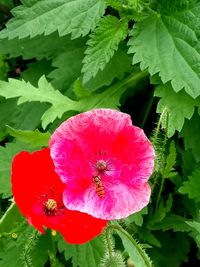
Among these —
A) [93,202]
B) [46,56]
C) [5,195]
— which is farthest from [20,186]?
[46,56]

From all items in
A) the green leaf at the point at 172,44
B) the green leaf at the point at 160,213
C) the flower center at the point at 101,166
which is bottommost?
the green leaf at the point at 160,213

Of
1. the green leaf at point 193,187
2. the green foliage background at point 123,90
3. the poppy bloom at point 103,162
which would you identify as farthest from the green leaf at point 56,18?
the poppy bloom at point 103,162

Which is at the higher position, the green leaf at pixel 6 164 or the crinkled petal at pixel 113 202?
the crinkled petal at pixel 113 202

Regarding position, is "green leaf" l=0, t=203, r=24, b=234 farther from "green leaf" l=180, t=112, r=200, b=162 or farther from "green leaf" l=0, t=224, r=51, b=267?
"green leaf" l=180, t=112, r=200, b=162

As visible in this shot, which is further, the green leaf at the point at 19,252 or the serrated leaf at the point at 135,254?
the green leaf at the point at 19,252

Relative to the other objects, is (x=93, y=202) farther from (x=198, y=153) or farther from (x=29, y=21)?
(x=29, y=21)

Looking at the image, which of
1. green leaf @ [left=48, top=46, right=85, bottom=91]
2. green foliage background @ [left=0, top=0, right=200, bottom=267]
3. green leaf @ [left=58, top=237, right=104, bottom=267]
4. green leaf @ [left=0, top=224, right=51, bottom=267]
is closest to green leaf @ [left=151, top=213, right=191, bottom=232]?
green foliage background @ [left=0, top=0, right=200, bottom=267]

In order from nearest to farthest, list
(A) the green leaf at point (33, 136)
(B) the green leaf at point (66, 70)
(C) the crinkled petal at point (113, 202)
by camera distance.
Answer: (C) the crinkled petal at point (113, 202)
(A) the green leaf at point (33, 136)
(B) the green leaf at point (66, 70)

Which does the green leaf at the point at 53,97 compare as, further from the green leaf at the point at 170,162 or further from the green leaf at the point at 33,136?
the green leaf at the point at 170,162

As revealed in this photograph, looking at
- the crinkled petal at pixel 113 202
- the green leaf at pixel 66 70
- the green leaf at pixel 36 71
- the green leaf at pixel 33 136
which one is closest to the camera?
the crinkled petal at pixel 113 202
